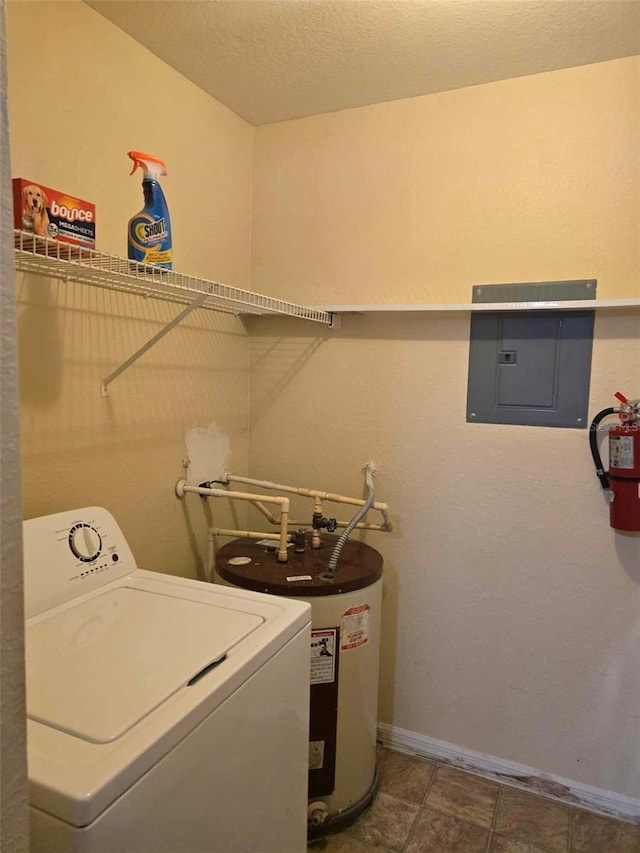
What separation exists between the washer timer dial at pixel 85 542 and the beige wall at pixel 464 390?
1011 mm

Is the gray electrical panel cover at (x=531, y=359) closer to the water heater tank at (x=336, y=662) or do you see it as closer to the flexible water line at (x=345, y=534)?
the flexible water line at (x=345, y=534)

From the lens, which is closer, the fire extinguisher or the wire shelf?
the wire shelf

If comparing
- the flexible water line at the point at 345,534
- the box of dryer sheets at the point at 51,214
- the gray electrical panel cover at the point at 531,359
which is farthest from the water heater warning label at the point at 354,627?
the box of dryer sheets at the point at 51,214

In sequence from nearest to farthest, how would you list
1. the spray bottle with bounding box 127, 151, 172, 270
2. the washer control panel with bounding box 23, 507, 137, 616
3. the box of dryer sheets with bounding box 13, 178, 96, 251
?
1. the box of dryer sheets with bounding box 13, 178, 96, 251
2. the washer control panel with bounding box 23, 507, 137, 616
3. the spray bottle with bounding box 127, 151, 172, 270

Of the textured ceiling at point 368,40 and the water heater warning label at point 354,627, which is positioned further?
the water heater warning label at point 354,627

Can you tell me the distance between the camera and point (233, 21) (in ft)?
5.02

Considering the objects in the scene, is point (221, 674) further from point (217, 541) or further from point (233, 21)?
point (233, 21)

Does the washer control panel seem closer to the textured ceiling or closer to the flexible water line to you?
the flexible water line

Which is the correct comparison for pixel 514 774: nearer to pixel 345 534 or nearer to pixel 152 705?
pixel 345 534

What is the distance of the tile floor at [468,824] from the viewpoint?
164cm

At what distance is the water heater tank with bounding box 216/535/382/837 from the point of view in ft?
5.22

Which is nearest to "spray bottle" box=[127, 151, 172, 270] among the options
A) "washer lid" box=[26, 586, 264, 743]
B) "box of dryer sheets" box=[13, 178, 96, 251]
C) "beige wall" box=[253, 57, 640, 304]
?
"box of dryer sheets" box=[13, 178, 96, 251]

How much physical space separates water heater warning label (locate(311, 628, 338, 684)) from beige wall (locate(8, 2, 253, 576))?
0.61 meters

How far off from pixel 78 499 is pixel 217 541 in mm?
696
